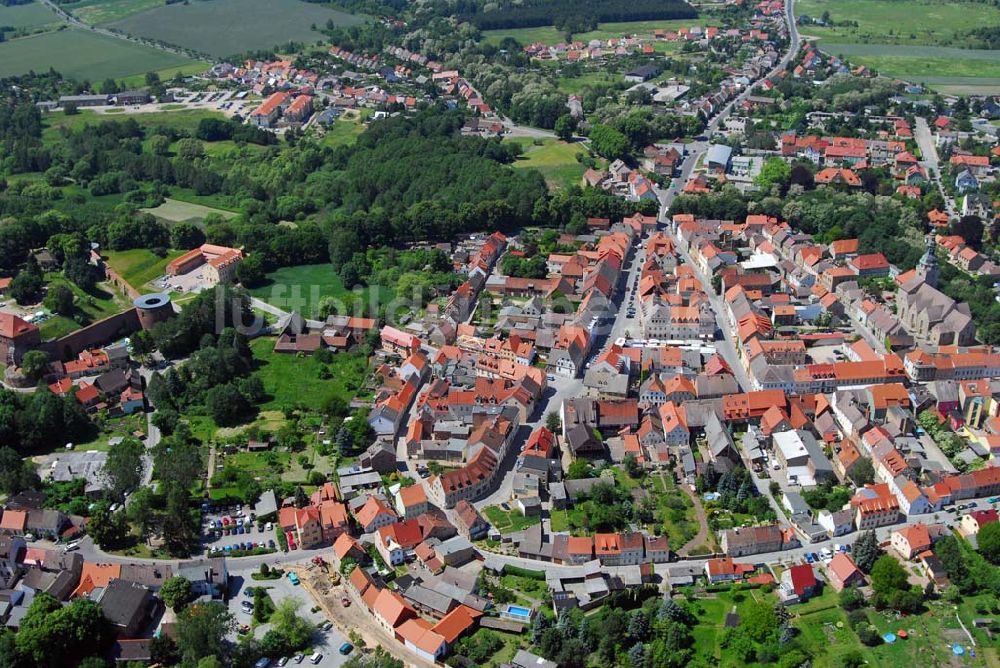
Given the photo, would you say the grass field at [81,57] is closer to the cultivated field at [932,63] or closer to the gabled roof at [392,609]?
the cultivated field at [932,63]

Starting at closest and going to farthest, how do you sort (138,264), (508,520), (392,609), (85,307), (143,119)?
(392,609) < (508,520) < (85,307) < (138,264) < (143,119)

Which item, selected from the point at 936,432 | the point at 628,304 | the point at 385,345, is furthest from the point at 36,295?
the point at 936,432

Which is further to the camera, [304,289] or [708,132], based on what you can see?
[708,132]

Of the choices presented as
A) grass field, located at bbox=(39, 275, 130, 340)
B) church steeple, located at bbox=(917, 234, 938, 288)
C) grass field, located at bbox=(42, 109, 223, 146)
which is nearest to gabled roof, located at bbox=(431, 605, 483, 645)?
grass field, located at bbox=(39, 275, 130, 340)

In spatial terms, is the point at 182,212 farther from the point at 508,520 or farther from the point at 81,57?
the point at 81,57

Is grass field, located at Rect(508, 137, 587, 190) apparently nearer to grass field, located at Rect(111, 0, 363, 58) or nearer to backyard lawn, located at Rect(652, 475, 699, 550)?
backyard lawn, located at Rect(652, 475, 699, 550)

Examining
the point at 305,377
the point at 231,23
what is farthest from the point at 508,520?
the point at 231,23
